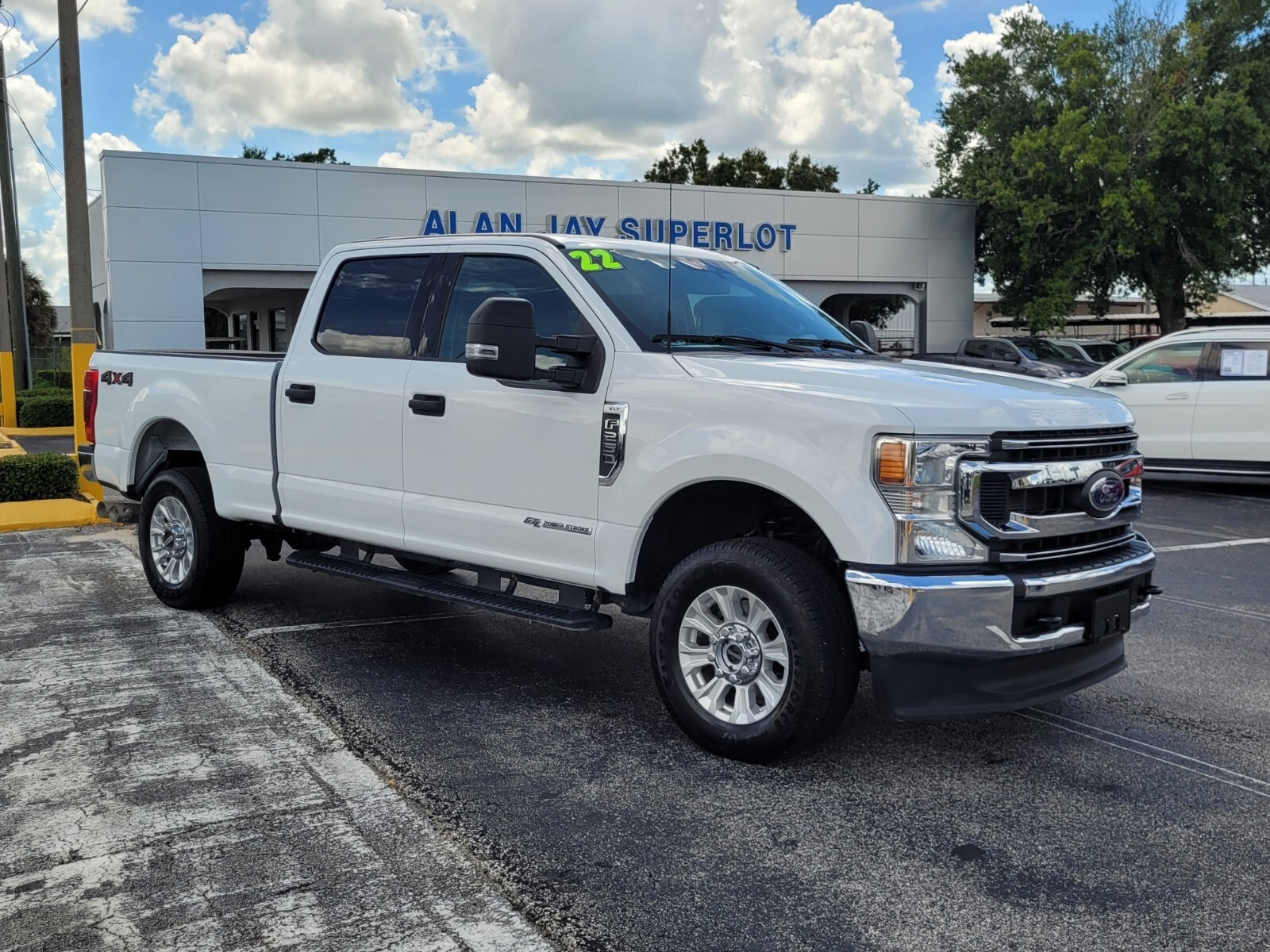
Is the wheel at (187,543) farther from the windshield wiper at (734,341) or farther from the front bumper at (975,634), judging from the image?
the front bumper at (975,634)

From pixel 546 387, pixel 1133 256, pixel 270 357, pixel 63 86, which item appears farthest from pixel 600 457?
pixel 1133 256

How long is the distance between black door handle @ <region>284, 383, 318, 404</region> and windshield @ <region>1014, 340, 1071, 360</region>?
23.5 m

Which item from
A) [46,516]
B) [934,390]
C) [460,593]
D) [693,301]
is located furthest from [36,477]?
[934,390]

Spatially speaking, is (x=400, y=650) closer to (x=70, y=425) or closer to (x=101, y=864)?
(x=101, y=864)

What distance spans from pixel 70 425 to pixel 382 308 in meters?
21.0

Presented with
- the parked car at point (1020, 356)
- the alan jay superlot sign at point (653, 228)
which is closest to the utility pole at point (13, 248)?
the alan jay superlot sign at point (653, 228)

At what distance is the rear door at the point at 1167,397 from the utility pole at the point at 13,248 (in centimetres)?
2393

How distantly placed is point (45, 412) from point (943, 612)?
2388 centimetres

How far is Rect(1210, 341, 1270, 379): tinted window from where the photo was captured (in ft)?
41.3

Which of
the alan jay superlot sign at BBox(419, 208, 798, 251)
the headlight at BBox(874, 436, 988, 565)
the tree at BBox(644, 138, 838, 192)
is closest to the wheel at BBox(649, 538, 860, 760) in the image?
the headlight at BBox(874, 436, 988, 565)

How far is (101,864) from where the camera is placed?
3.64 meters

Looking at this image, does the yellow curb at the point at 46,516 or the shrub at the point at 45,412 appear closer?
the yellow curb at the point at 46,516

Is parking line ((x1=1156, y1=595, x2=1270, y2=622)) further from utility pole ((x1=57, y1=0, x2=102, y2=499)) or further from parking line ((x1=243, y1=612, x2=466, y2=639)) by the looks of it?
utility pole ((x1=57, y1=0, x2=102, y2=499))

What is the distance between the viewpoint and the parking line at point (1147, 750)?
440 cm
